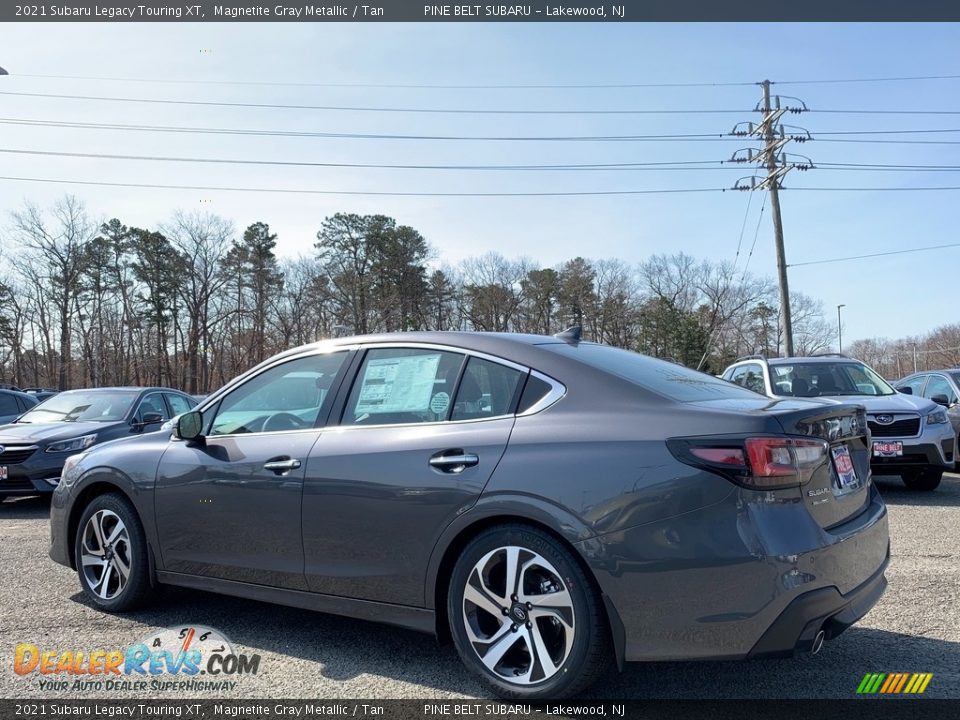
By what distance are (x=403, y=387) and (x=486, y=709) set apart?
1.53 metres

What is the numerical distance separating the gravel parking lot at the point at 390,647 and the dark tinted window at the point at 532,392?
4.22 feet

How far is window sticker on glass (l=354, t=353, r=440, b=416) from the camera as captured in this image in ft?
12.0

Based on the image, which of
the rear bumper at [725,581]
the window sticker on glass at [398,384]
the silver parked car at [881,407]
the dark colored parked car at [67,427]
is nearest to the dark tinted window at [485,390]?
the window sticker on glass at [398,384]

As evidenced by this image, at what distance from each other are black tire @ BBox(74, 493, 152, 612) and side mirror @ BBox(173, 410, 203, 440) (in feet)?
2.14

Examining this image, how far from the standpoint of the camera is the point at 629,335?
2783 inches

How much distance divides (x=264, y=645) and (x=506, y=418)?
1879 millimetres

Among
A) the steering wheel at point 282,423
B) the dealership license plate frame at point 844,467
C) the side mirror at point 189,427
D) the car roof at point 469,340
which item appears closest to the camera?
the dealership license plate frame at point 844,467

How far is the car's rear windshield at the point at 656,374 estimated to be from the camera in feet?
11.1

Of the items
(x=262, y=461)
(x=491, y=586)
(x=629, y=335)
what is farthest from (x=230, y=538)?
(x=629, y=335)

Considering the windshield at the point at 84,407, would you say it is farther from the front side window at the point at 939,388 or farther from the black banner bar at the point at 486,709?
the front side window at the point at 939,388

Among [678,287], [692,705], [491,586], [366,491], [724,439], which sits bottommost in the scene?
[692,705]

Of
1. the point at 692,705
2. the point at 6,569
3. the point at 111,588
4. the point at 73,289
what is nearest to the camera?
the point at 692,705

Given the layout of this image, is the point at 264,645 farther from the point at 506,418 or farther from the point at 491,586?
the point at 506,418

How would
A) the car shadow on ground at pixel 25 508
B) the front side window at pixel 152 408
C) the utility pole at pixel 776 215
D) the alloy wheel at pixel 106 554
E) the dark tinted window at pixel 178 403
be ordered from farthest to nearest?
the utility pole at pixel 776 215
the dark tinted window at pixel 178 403
the front side window at pixel 152 408
the car shadow on ground at pixel 25 508
the alloy wheel at pixel 106 554
